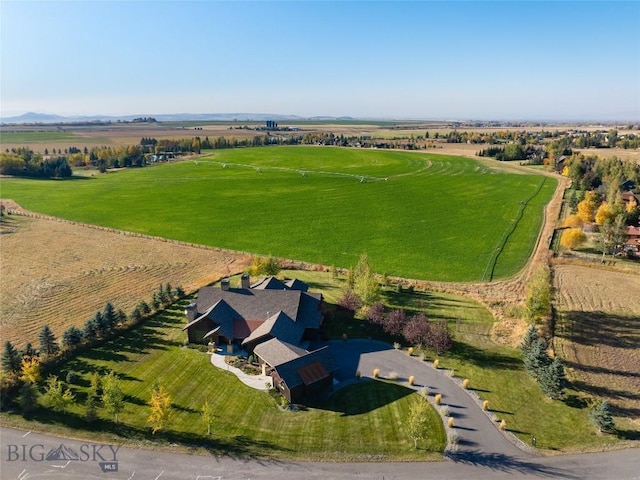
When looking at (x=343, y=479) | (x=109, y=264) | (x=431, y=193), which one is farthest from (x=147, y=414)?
(x=431, y=193)

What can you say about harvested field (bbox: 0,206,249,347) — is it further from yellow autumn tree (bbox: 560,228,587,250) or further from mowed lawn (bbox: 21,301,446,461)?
yellow autumn tree (bbox: 560,228,587,250)

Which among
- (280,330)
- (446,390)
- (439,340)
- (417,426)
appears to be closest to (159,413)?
(280,330)

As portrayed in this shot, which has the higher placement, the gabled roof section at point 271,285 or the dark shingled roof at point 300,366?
the gabled roof section at point 271,285

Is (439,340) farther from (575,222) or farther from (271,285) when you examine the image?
(575,222)

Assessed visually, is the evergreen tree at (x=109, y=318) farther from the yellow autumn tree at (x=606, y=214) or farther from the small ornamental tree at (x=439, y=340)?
the yellow autumn tree at (x=606, y=214)

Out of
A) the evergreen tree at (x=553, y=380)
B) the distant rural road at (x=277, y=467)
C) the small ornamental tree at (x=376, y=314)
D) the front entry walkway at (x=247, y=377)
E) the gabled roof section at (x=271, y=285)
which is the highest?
the gabled roof section at (x=271, y=285)

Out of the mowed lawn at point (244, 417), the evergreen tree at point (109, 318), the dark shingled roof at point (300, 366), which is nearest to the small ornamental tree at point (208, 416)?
the mowed lawn at point (244, 417)

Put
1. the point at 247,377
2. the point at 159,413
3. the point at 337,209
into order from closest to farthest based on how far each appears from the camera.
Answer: the point at 159,413, the point at 247,377, the point at 337,209
